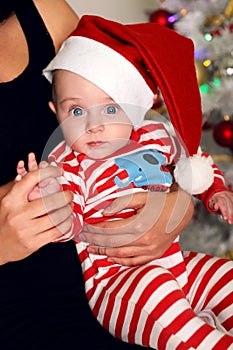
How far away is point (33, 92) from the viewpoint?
122cm

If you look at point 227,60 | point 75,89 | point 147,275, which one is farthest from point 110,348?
point 227,60

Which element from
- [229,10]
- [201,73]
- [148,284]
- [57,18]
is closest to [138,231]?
[148,284]

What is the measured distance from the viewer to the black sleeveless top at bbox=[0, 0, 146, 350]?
1069 millimetres

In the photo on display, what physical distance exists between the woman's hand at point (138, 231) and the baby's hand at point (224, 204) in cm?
9

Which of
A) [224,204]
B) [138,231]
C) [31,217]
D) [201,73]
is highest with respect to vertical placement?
[31,217]

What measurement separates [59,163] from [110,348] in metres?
0.33

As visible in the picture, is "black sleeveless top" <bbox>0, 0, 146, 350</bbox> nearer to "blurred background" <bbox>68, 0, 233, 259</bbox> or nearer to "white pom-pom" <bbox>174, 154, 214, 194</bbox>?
"white pom-pom" <bbox>174, 154, 214, 194</bbox>

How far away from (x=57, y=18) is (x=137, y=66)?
0.92ft

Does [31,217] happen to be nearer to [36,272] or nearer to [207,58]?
[36,272]

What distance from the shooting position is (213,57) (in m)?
2.00

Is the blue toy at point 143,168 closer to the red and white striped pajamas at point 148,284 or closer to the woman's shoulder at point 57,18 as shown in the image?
the red and white striped pajamas at point 148,284

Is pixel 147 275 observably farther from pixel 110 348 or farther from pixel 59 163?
pixel 59 163

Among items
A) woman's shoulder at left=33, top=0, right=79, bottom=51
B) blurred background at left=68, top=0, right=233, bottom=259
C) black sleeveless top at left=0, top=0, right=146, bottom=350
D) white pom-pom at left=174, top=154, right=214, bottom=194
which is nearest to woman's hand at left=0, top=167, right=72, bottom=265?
black sleeveless top at left=0, top=0, right=146, bottom=350

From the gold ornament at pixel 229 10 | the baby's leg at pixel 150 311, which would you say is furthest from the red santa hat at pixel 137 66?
Answer: the gold ornament at pixel 229 10
